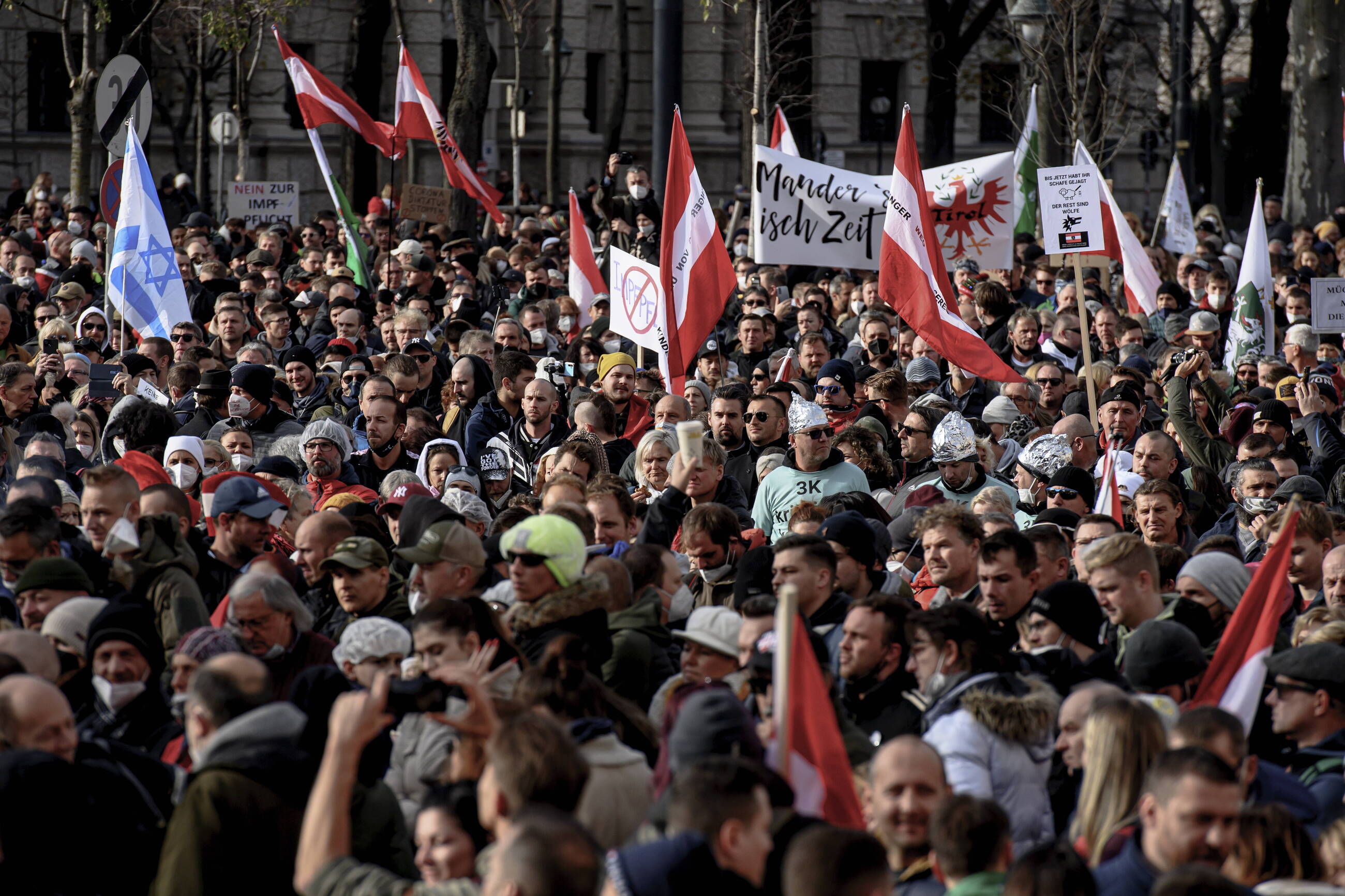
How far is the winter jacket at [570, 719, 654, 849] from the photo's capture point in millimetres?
4559

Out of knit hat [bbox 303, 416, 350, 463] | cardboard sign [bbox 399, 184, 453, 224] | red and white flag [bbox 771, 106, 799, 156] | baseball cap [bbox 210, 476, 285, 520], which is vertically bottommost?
baseball cap [bbox 210, 476, 285, 520]

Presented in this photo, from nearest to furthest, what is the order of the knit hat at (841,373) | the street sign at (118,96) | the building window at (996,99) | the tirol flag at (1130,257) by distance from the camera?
the knit hat at (841,373) → the street sign at (118,96) → the tirol flag at (1130,257) → the building window at (996,99)

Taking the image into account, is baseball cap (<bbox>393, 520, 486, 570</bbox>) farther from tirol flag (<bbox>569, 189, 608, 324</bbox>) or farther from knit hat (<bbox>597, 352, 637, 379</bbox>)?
tirol flag (<bbox>569, 189, 608, 324</bbox>)

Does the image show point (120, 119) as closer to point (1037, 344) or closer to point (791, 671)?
point (1037, 344)

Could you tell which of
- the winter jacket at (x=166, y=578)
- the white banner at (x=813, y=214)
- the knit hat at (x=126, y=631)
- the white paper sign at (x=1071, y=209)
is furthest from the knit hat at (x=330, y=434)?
the white paper sign at (x=1071, y=209)

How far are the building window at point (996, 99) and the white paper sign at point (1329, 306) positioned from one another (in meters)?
22.4

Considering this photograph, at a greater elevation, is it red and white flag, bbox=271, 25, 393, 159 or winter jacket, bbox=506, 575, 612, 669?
red and white flag, bbox=271, 25, 393, 159

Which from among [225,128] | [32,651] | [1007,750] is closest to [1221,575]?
[1007,750]

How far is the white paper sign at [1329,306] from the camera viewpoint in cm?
1338

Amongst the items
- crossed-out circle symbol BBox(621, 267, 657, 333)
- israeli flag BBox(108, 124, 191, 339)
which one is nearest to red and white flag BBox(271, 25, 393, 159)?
israeli flag BBox(108, 124, 191, 339)

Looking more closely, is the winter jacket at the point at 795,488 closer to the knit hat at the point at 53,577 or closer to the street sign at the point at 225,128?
the knit hat at the point at 53,577

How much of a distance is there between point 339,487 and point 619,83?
2708 cm

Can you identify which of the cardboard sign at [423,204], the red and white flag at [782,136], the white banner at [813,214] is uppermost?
the red and white flag at [782,136]

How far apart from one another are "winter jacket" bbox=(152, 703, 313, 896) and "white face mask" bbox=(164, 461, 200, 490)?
456 centimetres
